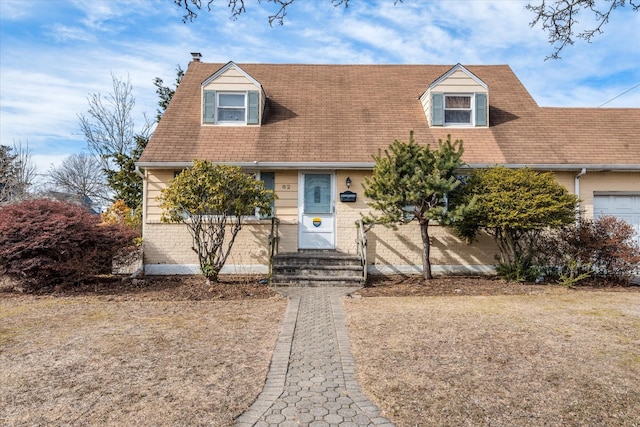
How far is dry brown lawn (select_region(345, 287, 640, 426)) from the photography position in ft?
12.1

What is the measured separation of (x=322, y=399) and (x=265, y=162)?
868 centimetres

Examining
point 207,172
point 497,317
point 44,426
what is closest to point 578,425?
point 497,317

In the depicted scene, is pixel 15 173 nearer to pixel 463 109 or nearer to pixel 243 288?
pixel 243 288

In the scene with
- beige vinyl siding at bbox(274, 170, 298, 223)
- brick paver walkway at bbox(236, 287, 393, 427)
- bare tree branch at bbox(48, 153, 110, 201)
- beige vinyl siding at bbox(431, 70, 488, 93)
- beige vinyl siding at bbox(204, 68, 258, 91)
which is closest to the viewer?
brick paver walkway at bbox(236, 287, 393, 427)

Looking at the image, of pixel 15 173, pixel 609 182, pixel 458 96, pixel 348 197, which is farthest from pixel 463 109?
pixel 15 173

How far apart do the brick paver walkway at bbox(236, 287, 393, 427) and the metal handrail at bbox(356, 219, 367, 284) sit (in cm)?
334

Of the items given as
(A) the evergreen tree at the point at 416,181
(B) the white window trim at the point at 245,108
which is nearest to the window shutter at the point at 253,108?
(B) the white window trim at the point at 245,108

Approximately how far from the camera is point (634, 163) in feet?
39.7

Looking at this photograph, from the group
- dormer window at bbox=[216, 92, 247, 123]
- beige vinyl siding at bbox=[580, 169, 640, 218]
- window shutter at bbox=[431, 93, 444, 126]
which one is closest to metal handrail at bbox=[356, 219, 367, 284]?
window shutter at bbox=[431, 93, 444, 126]

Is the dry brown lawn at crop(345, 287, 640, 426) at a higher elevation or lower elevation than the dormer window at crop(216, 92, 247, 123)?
lower

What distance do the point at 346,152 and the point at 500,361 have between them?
8.27 m

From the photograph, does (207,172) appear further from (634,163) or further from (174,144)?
(634,163)

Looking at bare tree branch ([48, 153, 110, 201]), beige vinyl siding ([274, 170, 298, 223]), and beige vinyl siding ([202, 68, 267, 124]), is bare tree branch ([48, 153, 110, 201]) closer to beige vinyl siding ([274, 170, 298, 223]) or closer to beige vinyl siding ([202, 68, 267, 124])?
beige vinyl siding ([202, 68, 267, 124])

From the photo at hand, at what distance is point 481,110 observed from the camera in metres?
13.4
